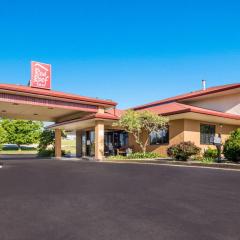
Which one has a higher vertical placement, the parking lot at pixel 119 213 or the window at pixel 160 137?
the window at pixel 160 137

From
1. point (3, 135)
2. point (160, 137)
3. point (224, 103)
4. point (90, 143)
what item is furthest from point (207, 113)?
point (3, 135)

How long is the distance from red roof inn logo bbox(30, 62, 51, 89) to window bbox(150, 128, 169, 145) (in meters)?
10.1

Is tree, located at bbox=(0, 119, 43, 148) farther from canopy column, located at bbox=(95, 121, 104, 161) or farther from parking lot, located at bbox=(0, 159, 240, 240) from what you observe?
parking lot, located at bbox=(0, 159, 240, 240)

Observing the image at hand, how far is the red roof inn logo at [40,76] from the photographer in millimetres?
25344

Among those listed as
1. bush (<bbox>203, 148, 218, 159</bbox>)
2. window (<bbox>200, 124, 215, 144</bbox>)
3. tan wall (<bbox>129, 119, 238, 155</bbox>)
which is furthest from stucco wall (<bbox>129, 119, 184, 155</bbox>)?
window (<bbox>200, 124, 215, 144</bbox>)

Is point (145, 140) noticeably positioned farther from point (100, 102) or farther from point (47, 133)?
point (47, 133)

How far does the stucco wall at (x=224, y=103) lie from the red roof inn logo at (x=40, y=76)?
14384mm

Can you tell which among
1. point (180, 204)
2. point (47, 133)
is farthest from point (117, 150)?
point (180, 204)

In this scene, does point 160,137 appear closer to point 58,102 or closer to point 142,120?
point 142,120

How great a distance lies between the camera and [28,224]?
5102mm

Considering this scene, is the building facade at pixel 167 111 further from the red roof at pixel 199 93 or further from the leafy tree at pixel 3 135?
the leafy tree at pixel 3 135

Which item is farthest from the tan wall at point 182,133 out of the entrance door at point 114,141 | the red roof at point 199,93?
the entrance door at point 114,141

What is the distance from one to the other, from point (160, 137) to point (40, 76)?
11.5 metres

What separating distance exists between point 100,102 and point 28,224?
22.7 m
